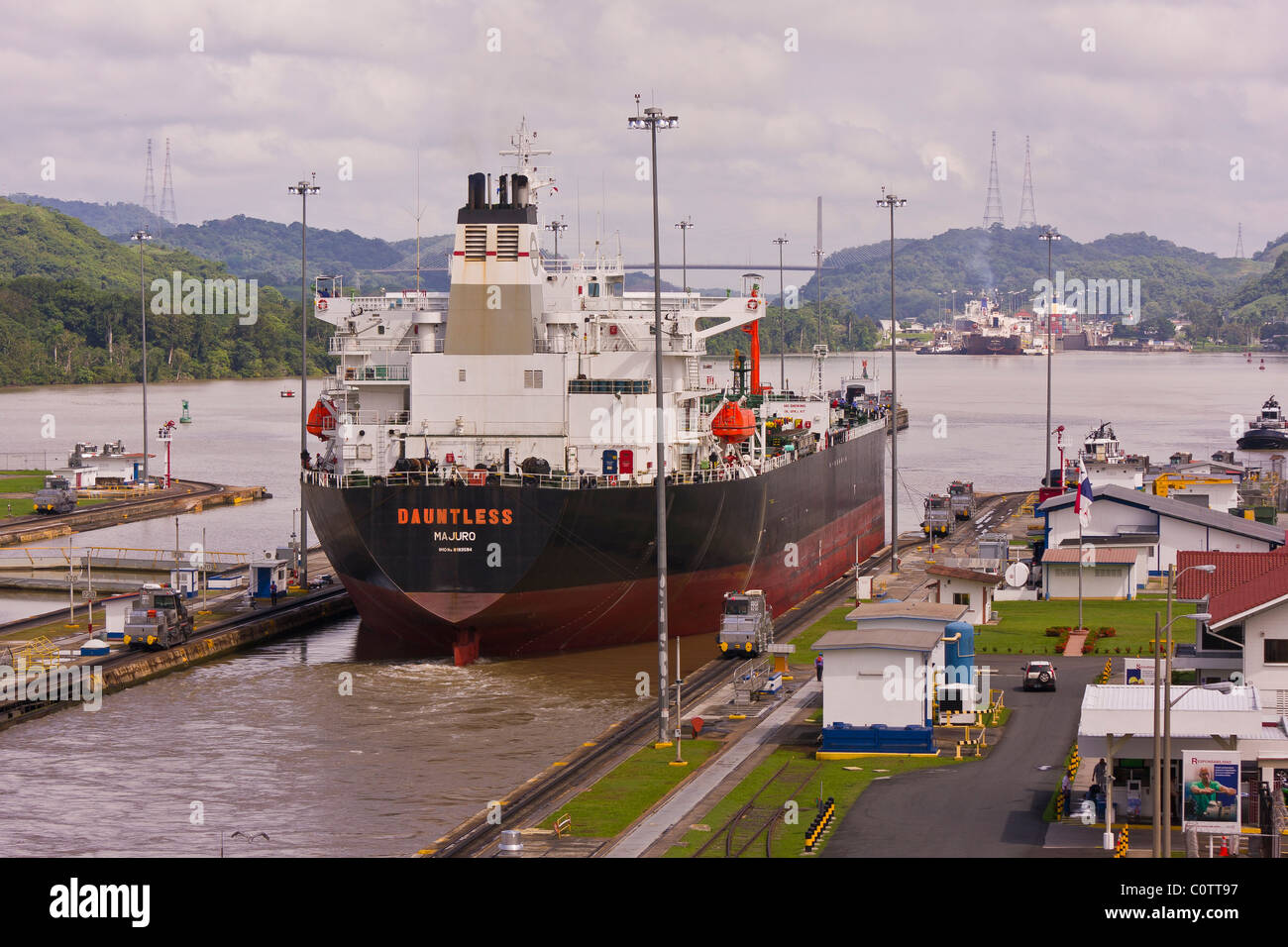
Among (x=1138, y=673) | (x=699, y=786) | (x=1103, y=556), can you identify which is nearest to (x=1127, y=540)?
(x=1103, y=556)

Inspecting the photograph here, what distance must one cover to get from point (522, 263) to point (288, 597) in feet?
54.8

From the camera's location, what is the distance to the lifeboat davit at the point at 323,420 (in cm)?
5866

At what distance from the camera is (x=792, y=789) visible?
104ft

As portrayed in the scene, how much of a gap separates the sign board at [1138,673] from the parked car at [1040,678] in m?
2.45

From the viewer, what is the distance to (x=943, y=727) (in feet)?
122

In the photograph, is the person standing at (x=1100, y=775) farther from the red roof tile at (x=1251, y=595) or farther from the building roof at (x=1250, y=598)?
the red roof tile at (x=1251, y=595)

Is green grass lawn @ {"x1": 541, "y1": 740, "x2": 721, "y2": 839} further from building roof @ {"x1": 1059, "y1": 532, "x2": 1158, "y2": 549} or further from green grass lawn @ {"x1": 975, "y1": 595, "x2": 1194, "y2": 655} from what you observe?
building roof @ {"x1": 1059, "y1": 532, "x2": 1158, "y2": 549}

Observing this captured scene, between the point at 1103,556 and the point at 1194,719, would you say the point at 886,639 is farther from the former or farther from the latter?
the point at 1103,556

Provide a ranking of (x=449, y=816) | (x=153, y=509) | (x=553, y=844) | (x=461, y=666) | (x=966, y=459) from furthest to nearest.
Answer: (x=966, y=459)
(x=153, y=509)
(x=461, y=666)
(x=449, y=816)
(x=553, y=844)

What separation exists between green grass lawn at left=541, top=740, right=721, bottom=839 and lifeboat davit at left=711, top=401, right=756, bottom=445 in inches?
721
